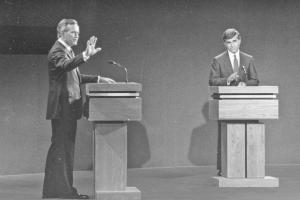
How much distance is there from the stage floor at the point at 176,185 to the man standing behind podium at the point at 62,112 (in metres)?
0.27

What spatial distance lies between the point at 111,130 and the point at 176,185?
1.39m

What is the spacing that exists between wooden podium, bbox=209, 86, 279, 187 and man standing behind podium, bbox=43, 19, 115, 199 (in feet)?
4.75

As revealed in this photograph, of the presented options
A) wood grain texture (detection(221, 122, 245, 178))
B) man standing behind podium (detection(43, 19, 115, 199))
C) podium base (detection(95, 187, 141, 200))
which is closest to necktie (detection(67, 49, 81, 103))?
man standing behind podium (detection(43, 19, 115, 199))

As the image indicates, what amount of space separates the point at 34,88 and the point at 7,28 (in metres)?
0.79

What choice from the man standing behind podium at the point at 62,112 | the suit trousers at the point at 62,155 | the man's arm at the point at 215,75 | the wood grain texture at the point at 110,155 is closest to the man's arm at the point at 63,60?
the man standing behind podium at the point at 62,112

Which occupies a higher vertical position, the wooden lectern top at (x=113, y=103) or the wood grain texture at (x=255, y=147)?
the wooden lectern top at (x=113, y=103)

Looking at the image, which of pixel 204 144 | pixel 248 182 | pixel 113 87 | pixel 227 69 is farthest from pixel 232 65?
pixel 113 87

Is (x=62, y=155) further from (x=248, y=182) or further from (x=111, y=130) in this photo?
(x=248, y=182)

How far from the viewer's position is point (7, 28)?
319 inches

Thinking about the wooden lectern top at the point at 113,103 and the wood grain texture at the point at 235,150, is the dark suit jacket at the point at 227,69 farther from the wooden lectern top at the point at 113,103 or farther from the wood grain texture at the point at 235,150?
the wooden lectern top at the point at 113,103

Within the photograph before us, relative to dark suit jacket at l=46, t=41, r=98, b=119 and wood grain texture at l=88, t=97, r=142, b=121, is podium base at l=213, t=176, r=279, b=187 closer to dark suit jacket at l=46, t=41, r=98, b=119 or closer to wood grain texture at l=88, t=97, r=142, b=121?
wood grain texture at l=88, t=97, r=142, b=121

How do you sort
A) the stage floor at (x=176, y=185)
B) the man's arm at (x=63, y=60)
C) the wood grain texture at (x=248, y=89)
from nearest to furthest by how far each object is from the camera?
the man's arm at (x=63, y=60), the stage floor at (x=176, y=185), the wood grain texture at (x=248, y=89)

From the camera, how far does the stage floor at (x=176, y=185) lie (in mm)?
6254

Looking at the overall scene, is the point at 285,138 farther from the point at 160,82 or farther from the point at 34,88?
the point at 34,88
